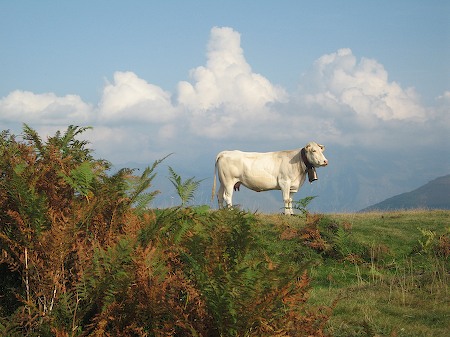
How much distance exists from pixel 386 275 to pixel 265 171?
9.20m

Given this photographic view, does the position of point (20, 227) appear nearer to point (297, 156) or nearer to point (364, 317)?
point (364, 317)

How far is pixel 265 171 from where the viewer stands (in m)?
21.3

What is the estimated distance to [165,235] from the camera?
499cm

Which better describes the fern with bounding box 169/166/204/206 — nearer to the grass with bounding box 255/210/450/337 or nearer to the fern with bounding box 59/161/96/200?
the fern with bounding box 59/161/96/200

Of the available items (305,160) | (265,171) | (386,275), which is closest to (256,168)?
(265,171)

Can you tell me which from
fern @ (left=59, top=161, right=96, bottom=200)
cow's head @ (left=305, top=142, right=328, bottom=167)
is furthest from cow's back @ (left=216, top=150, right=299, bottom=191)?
fern @ (left=59, top=161, right=96, bottom=200)

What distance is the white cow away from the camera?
21.2m

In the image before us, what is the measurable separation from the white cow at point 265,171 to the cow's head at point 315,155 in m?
0.12

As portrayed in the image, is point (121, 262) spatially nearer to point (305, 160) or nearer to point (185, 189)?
point (185, 189)

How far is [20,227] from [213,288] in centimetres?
158

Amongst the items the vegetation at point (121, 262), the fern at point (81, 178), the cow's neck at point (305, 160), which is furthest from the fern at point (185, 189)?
the cow's neck at point (305, 160)

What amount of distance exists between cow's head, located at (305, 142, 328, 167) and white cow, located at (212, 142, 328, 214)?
0.12 meters

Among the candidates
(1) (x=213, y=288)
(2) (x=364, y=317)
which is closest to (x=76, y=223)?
(1) (x=213, y=288)

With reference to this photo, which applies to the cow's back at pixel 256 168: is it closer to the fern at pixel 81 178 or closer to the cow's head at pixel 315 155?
the cow's head at pixel 315 155
